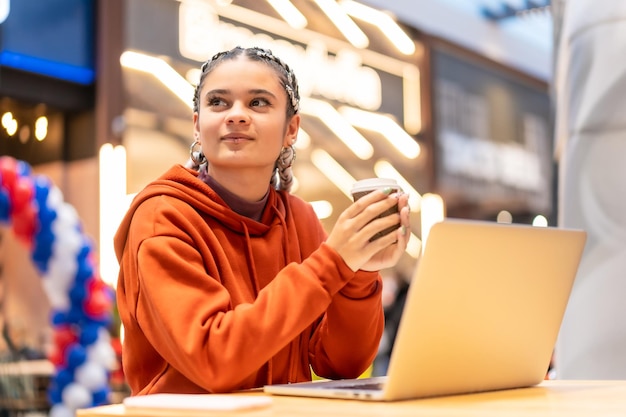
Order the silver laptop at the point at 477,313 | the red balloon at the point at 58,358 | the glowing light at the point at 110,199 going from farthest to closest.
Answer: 1. the glowing light at the point at 110,199
2. the red balloon at the point at 58,358
3. the silver laptop at the point at 477,313

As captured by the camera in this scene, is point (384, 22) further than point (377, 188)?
Yes

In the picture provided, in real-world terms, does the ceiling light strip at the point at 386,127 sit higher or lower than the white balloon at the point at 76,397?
higher

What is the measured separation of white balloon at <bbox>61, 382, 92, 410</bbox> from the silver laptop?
141 inches

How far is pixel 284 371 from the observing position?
1.41 metres

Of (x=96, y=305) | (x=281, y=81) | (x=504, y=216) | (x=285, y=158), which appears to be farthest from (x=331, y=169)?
(x=281, y=81)

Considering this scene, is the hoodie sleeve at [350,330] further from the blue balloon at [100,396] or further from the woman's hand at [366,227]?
the blue balloon at [100,396]

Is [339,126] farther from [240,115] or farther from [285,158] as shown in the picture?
[240,115]

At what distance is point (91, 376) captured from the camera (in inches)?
177

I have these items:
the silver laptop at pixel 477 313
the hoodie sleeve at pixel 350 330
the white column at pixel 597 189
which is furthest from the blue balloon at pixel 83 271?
the silver laptop at pixel 477 313

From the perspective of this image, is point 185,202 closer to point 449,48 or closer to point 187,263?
point 187,263

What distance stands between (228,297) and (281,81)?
43 cm

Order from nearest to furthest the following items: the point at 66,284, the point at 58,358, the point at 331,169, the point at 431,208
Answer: the point at 66,284 → the point at 58,358 → the point at 331,169 → the point at 431,208

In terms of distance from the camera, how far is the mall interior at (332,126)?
6.93 feet

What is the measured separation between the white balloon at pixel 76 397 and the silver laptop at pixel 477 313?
357 centimetres
